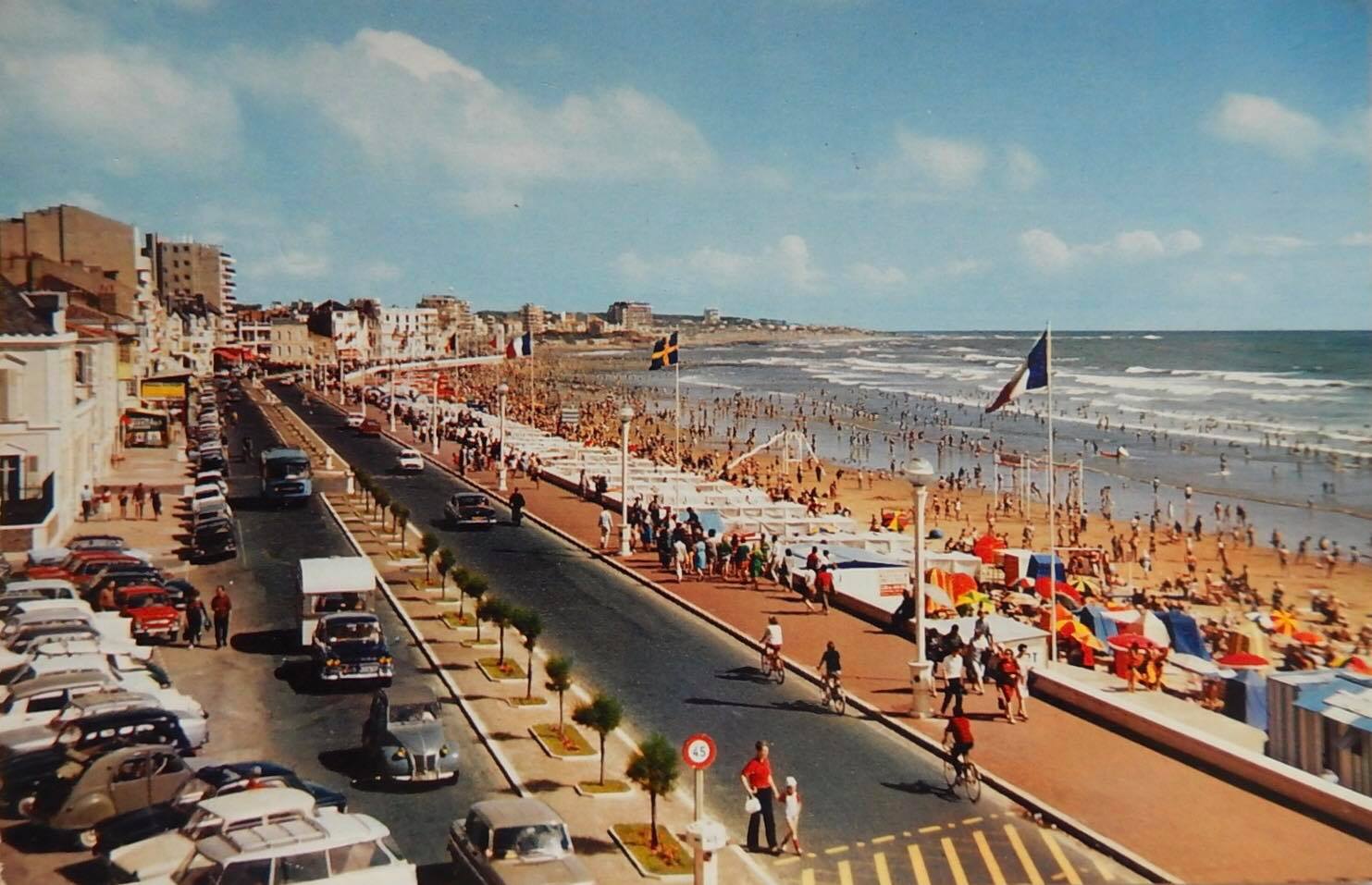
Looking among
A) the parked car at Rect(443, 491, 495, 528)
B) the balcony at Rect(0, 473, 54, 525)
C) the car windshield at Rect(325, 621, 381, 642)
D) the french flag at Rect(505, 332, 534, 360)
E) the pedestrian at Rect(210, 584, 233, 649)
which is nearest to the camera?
the balcony at Rect(0, 473, 54, 525)

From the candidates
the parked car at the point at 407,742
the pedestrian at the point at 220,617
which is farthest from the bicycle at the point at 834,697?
the pedestrian at the point at 220,617

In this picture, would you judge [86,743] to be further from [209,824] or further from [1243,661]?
[1243,661]

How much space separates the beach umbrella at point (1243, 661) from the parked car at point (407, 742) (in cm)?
1249

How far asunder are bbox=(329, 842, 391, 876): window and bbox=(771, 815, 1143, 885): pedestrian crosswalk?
3.60m

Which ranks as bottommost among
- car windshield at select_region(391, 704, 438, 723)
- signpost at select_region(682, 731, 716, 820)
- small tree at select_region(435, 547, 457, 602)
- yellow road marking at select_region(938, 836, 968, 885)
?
yellow road marking at select_region(938, 836, 968, 885)

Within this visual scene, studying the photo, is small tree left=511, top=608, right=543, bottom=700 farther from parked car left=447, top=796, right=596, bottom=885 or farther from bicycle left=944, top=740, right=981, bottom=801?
bicycle left=944, top=740, right=981, bottom=801

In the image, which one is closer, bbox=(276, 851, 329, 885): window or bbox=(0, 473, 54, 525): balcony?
bbox=(276, 851, 329, 885): window

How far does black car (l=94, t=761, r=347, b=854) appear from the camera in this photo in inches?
398

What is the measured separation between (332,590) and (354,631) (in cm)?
77

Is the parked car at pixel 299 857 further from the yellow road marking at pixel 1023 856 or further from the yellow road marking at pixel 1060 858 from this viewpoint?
the yellow road marking at pixel 1060 858

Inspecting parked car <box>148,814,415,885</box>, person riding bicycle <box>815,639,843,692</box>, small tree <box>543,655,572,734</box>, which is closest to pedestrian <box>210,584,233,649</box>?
small tree <box>543,655,572,734</box>

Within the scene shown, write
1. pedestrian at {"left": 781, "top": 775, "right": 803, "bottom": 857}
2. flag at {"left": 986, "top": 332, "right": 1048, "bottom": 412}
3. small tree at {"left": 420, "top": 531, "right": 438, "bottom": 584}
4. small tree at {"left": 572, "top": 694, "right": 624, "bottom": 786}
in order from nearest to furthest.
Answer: pedestrian at {"left": 781, "top": 775, "right": 803, "bottom": 857} → small tree at {"left": 572, "top": 694, "right": 624, "bottom": 786} → flag at {"left": 986, "top": 332, "right": 1048, "bottom": 412} → small tree at {"left": 420, "top": 531, "right": 438, "bottom": 584}

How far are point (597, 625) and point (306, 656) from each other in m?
4.08

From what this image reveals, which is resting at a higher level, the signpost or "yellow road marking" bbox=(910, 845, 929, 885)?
the signpost
